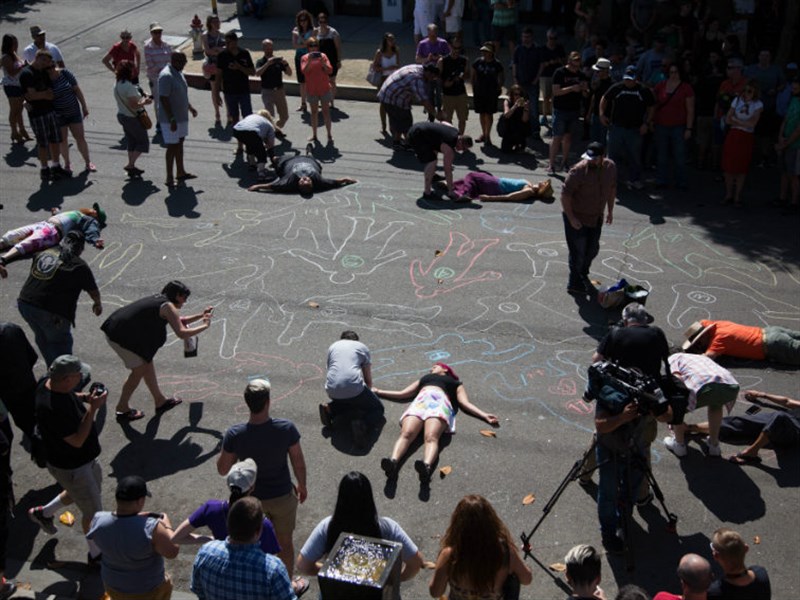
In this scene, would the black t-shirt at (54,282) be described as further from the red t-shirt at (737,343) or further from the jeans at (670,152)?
the jeans at (670,152)

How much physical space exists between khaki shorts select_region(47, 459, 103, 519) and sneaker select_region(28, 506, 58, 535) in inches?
9.9

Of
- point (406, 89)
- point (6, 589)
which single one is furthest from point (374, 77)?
point (6, 589)

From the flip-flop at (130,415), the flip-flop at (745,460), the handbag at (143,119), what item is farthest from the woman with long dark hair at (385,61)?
the flip-flop at (745,460)

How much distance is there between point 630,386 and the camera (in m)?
6.40

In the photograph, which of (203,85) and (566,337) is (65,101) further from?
(566,337)

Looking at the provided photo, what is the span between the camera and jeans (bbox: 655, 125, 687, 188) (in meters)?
13.3

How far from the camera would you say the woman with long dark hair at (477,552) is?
16.0 feet

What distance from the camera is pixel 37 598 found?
20.3 feet

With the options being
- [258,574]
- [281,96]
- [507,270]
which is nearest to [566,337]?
[507,270]

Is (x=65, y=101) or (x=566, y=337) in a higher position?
(x=65, y=101)

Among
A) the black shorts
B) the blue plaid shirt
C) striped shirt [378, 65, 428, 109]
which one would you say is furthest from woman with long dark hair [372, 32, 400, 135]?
the blue plaid shirt

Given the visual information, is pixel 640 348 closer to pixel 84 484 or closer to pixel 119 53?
pixel 84 484

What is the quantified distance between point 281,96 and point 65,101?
358cm

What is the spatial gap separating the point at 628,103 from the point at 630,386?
755cm
